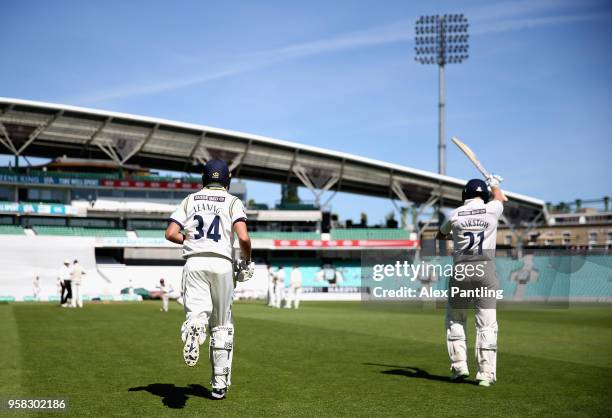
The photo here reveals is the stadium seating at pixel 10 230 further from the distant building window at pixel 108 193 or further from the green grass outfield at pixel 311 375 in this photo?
the green grass outfield at pixel 311 375

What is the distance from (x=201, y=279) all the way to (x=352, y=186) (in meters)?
62.7

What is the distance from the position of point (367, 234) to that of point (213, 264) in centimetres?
5828

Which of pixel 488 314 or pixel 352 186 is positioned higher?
pixel 352 186

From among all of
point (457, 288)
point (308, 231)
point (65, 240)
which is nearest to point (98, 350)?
point (457, 288)

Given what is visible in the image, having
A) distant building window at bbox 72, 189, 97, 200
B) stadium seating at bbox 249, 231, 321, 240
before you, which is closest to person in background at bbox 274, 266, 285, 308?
stadium seating at bbox 249, 231, 321, 240

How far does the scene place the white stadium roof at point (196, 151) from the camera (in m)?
55.3

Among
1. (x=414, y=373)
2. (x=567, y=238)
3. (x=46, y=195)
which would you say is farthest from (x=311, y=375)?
(x=567, y=238)

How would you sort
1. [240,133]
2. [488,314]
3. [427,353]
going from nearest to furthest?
[488,314] < [427,353] < [240,133]

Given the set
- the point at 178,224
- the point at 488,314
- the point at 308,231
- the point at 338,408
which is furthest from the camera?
the point at 308,231

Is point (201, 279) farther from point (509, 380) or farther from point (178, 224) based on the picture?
point (509, 380)

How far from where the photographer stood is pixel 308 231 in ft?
218

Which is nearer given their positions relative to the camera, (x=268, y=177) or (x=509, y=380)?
(x=509, y=380)

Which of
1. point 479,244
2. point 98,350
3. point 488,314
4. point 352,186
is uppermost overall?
point 352,186

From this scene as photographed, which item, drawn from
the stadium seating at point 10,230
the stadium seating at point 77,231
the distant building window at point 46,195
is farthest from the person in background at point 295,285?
the distant building window at point 46,195
